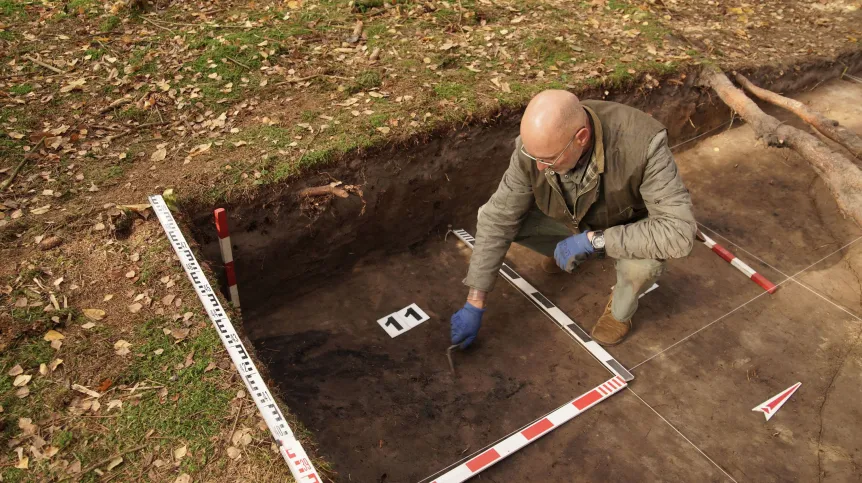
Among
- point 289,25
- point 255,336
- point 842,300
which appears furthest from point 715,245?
point 289,25

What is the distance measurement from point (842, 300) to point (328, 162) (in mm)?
4725

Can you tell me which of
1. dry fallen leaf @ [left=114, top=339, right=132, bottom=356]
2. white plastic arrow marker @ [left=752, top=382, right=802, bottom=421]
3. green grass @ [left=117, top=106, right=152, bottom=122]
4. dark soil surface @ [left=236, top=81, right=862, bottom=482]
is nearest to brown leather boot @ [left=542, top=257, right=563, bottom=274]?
dark soil surface @ [left=236, top=81, right=862, bottom=482]

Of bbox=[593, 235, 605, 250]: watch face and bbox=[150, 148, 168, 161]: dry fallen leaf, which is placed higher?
bbox=[593, 235, 605, 250]: watch face

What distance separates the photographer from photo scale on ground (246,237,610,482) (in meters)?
3.93

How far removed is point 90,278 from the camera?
3723mm

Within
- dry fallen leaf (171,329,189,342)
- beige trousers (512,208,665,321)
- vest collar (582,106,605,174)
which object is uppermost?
vest collar (582,106,605,174)

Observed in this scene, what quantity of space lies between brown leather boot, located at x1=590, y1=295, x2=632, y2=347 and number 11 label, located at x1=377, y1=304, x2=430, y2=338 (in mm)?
1424

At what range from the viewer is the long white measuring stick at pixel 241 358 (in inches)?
112

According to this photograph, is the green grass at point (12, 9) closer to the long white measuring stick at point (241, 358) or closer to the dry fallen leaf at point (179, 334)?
the long white measuring stick at point (241, 358)

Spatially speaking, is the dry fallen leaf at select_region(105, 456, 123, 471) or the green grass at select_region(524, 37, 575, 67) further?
the green grass at select_region(524, 37, 575, 67)

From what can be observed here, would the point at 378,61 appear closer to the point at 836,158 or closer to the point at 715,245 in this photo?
the point at 715,245

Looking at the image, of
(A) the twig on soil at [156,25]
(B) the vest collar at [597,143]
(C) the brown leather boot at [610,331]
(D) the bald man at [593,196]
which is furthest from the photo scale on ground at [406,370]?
(A) the twig on soil at [156,25]

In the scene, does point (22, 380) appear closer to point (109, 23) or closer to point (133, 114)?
point (133, 114)

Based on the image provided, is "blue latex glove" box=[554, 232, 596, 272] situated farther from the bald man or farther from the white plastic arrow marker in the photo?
the white plastic arrow marker
